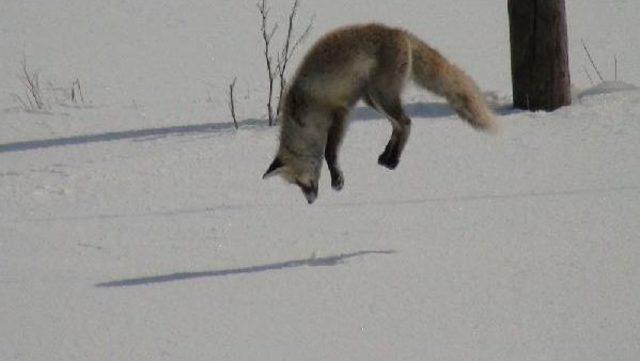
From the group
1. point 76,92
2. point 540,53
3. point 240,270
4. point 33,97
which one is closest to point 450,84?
point 240,270

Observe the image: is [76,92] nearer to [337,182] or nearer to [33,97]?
[33,97]

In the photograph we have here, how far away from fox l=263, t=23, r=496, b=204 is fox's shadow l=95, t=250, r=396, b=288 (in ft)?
1.62

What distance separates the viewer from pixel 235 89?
35.3 feet

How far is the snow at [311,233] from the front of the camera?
425 centimetres

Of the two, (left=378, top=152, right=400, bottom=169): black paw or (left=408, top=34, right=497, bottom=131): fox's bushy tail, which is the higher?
(left=408, top=34, right=497, bottom=131): fox's bushy tail

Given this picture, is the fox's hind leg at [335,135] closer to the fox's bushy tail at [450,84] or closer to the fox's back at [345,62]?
the fox's back at [345,62]

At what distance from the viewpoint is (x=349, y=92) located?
586 centimetres

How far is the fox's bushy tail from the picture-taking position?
603 cm

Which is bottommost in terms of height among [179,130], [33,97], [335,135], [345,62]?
[179,130]

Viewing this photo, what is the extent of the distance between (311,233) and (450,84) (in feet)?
3.90

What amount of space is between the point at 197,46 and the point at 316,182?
22.7 feet

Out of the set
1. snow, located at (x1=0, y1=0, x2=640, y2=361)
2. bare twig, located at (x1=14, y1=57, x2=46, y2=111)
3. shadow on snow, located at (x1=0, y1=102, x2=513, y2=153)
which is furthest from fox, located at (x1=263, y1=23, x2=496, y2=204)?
bare twig, located at (x1=14, y1=57, x2=46, y2=111)

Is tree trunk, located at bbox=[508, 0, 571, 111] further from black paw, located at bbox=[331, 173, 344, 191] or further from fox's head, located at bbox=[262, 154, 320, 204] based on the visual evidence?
black paw, located at bbox=[331, 173, 344, 191]

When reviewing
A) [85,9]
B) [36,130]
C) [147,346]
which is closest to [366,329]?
[147,346]
